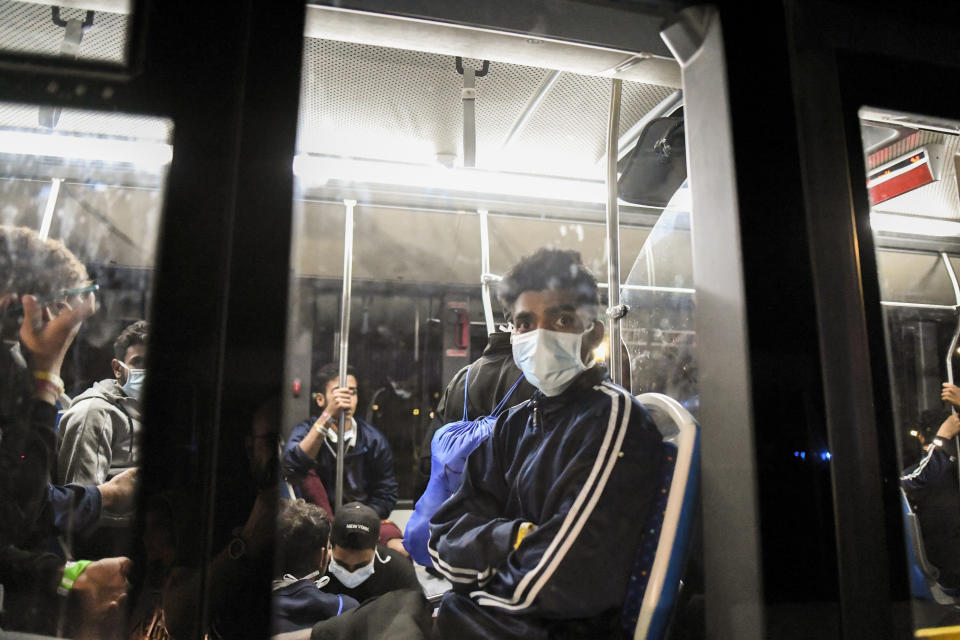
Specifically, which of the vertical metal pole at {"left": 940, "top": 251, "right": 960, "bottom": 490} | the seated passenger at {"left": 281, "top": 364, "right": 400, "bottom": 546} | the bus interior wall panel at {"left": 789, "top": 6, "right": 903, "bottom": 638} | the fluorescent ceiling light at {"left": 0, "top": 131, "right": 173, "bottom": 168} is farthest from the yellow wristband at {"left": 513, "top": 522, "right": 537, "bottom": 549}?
the vertical metal pole at {"left": 940, "top": 251, "right": 960, "bottom": 490}

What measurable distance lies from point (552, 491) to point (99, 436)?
936mm

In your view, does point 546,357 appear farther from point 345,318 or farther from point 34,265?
point 34,265

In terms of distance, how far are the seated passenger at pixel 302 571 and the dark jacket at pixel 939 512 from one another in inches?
56.9

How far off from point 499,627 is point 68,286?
114 centimetres

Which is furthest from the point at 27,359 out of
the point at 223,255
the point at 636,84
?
the point at 636,84

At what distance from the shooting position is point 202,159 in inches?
43.5

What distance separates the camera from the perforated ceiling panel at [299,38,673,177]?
1.51 metres

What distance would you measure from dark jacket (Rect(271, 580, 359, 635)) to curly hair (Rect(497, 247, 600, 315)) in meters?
0.73

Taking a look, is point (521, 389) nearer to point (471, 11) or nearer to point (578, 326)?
point (578, 326)

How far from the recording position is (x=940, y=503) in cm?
151

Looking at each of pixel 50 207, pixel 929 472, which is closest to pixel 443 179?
pixel 50 207

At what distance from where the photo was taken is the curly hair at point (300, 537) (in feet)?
3.57

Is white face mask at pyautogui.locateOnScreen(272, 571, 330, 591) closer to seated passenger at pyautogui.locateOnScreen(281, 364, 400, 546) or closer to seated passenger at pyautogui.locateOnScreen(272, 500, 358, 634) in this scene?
seated passenger at pyautogui.locateOnScreen(272, 500, 358, 634)

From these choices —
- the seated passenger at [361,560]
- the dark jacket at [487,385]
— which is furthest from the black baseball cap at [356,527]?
the dark jacket at [487,385]
